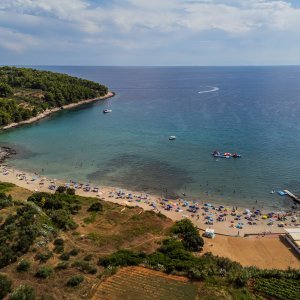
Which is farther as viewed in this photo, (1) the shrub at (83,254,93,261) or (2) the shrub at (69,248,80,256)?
(2) the shrub at (69,248,80,256)

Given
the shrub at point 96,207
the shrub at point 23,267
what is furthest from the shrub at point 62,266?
the shrub at point 96,207

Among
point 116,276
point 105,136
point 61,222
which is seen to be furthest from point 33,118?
point 116,276

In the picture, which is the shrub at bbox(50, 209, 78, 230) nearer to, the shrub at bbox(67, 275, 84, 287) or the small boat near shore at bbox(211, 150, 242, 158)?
the shrub at bbox(67, 275, 84, 287)

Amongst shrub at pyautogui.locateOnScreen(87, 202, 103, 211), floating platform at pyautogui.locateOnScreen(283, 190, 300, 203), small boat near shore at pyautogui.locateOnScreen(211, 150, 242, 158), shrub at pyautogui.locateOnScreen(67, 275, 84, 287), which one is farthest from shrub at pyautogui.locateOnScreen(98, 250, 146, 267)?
small boat near shore at pyautogui.locateOnScreen(211, 150, 242, 158)

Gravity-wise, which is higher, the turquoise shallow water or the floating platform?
the turquoise shallow water

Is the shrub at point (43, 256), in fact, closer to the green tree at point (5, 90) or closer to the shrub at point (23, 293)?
the shrub at point (23, 293)

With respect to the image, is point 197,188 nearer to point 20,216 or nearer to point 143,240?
point 143,240
